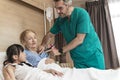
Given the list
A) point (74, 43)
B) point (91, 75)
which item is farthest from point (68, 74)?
point (74, 43)

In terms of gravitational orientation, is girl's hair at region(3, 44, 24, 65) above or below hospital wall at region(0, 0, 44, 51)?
below

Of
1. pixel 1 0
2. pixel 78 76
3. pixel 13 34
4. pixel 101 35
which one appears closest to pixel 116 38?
pixel 101 35

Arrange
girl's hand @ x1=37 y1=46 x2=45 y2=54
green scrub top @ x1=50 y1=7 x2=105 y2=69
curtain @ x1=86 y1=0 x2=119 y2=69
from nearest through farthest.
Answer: green scrub top @ x1=50 y1=7 x2=105 y2=69, girl's hand @ x1=37 y1=46 x2=45 y2=54, curtain @ x1=86 y1=0 x2=119 y2=69

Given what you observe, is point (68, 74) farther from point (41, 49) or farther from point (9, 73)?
point (41, 49)

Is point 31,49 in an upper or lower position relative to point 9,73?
upper

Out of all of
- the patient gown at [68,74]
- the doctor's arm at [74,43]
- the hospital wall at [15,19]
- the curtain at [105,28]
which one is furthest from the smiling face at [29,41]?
the curtain at [105,28]

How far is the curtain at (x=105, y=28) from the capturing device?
421cm

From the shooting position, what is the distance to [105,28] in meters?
4.34

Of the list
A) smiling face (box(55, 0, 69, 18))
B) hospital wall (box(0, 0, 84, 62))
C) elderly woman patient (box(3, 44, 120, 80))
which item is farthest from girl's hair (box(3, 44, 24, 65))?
hospital wall (box(0, 0, 84, 62))

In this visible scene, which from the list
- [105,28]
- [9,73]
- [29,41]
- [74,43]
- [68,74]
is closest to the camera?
[9,73]

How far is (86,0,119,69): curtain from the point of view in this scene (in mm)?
4211

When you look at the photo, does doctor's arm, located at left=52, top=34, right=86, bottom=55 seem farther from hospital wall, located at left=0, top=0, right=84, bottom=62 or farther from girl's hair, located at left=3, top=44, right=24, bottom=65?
hospital wall, located at left=0, top=0, right=84, bottom=62

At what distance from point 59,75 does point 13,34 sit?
5.36ft

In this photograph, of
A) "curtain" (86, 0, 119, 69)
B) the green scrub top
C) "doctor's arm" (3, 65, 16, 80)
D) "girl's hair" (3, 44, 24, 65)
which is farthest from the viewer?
"curtain" (86, 0, 119, 69)
